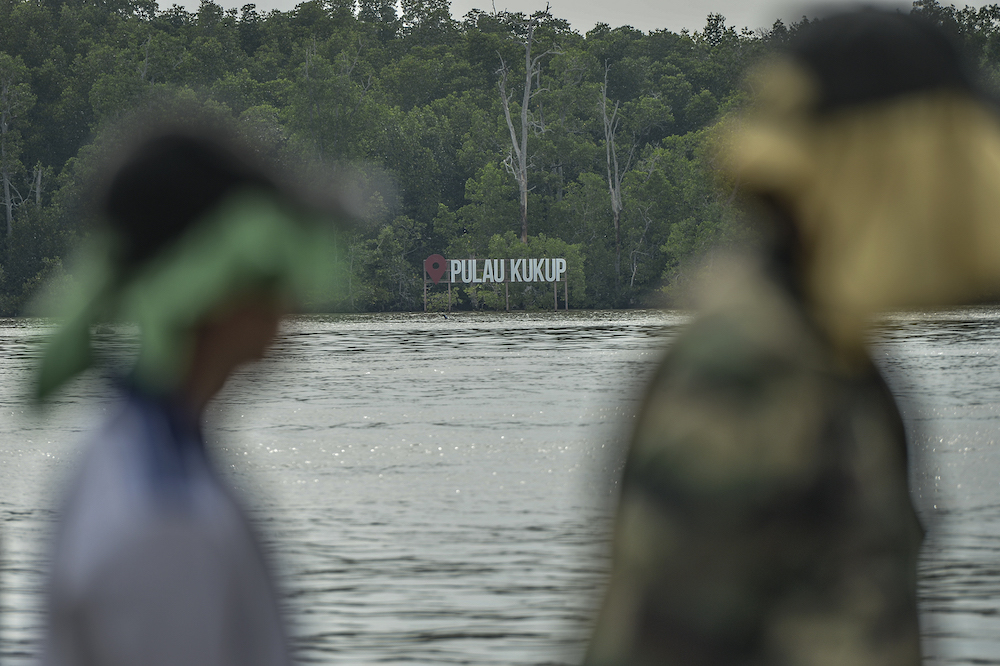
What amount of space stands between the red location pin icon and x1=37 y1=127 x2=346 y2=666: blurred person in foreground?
85137 millimetres

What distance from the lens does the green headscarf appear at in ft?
5.37

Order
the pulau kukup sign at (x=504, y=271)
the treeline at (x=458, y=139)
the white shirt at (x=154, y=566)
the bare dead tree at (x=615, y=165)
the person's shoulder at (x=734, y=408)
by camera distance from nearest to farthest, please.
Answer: the white shirt at (x=154, y=566)
the person's shoulder at (x=734, y=408)
the pulau kukup sign at (x=504, y=271)
the treeline at (x=458, y=139)
the bare dead tree at (x=615, y=165)

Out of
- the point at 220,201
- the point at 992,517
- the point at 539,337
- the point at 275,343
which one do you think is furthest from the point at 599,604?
the point at 539,337

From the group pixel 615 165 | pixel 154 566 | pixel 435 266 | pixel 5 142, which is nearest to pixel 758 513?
pixel 154 566

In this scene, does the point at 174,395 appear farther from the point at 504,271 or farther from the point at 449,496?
the point at 504,271

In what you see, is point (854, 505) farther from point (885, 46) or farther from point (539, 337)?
point (539, 337)

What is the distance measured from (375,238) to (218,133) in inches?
3602

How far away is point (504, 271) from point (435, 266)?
362cm

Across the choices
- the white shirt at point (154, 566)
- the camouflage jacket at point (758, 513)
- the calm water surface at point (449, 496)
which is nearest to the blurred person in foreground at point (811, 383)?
the camouflage jacket at point (758, 513)

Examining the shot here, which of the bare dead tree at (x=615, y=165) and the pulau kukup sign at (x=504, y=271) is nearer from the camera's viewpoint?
the pulau kukup sign at (x=504, y=271)

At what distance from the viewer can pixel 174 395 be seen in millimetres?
1638

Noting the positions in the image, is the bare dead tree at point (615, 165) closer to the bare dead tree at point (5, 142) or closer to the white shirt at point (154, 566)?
the bare dead tree at point (5, 142)

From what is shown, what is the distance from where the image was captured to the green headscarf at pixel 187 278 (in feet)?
5.37

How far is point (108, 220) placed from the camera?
5.39 feet
